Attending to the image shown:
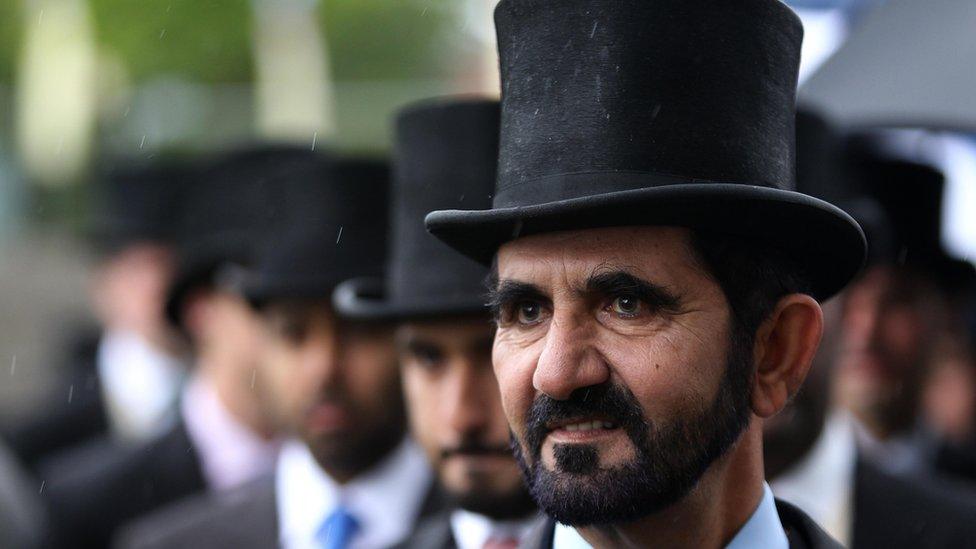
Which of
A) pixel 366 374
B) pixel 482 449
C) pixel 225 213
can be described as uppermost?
pixel 482 449

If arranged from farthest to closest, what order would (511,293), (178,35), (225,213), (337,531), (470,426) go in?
(178,35)
(225,213)
(337,531)
(470,426)
(511,293)

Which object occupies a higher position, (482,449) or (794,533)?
(794,533)

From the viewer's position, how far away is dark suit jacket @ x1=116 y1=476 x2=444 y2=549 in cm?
605

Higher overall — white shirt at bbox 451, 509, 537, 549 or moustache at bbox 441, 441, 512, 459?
moustache at bbox 441, 441, 512, 459

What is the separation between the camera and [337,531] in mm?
5875

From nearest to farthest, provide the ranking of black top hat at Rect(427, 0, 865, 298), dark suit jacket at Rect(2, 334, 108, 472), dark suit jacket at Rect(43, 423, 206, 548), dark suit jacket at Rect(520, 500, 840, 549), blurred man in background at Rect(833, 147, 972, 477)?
1. black top hat at Rect(427, 0, 865, 298)
2. dark suit jacket at Rect(520, 500, 840, 549)
3. blurred man in background at Rect(833, 147, 972, 477)
4. dark suit jacket at Rect(43, 423, 206, 548)
5. dark suit jacket at Rect(2, 334, 108, 472)

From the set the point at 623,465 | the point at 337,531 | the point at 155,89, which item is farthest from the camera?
the point at 155,89

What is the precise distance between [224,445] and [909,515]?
4.53m

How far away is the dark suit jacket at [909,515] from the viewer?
15.3 feet

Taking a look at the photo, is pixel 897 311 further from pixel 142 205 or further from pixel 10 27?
pixel 10 27

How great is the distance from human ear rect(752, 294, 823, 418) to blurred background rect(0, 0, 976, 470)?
362 inches

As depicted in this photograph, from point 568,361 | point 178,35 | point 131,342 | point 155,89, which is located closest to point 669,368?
point 568,361

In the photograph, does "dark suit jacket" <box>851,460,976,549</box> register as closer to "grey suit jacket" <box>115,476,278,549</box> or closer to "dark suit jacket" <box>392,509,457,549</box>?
"dark suit jacket" <box>392,509,457,549</box>

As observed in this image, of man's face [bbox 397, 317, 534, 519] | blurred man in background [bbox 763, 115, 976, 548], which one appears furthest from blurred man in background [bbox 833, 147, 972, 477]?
man's face [bbox 397, 317, 534, 519]
